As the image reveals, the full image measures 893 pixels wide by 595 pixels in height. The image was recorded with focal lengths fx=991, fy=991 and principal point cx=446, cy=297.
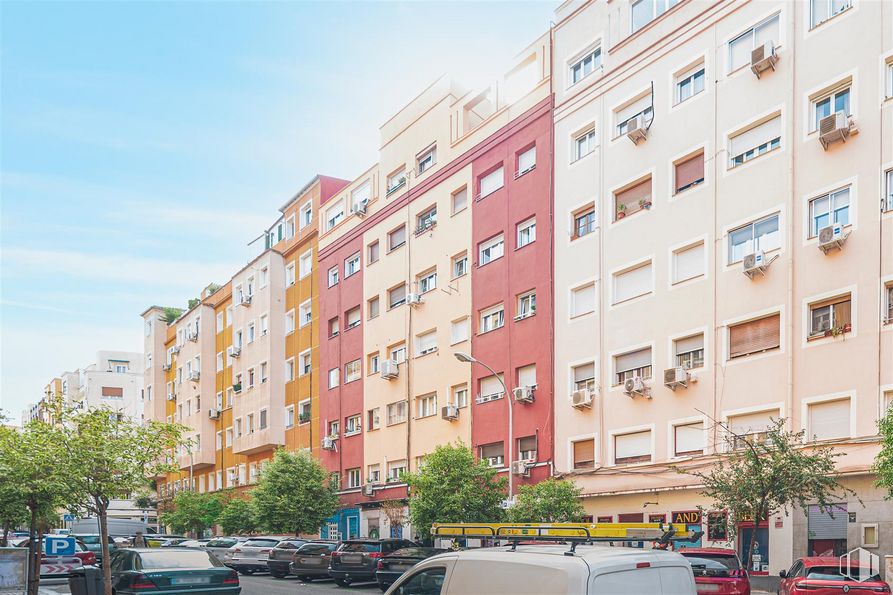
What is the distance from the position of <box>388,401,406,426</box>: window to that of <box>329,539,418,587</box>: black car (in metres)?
12.7

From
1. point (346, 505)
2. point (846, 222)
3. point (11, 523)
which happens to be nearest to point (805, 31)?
point (846, 222)

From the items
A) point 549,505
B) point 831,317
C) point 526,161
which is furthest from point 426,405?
point 831,317

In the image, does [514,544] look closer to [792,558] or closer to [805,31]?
[792,558]

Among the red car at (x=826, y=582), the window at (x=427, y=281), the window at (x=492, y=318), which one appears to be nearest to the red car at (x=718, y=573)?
the red car at (x=826, y=582)

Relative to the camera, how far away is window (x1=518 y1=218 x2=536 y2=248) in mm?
34469

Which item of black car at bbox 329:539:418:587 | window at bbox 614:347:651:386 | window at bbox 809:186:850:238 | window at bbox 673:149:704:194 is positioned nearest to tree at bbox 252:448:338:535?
black car at bbox 329:539:418:587

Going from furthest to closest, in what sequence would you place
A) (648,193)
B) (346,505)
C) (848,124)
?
(346,505) → (648,193) → (848,124)

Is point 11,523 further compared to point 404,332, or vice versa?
point 404,332

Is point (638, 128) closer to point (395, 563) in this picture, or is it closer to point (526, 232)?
point (526, 232)

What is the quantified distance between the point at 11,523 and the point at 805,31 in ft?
75.2

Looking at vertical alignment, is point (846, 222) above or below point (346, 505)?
above

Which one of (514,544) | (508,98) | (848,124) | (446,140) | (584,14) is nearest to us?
(514,544)

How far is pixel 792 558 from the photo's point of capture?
23.8m

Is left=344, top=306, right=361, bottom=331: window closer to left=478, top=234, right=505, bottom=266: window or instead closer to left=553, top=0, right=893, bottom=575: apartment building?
left=478, top=234, right=505, bottom=266: window
